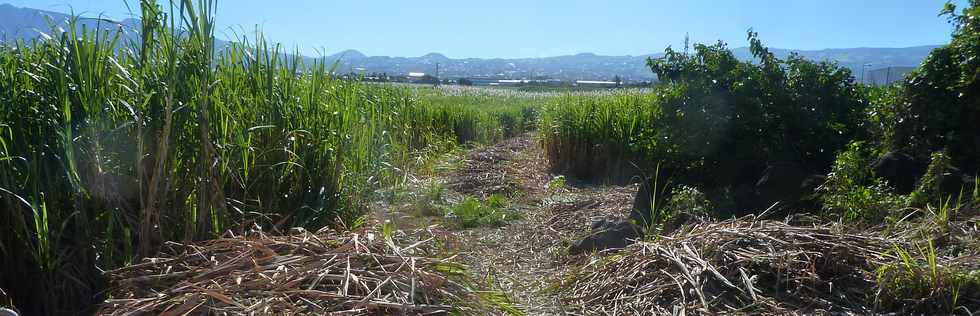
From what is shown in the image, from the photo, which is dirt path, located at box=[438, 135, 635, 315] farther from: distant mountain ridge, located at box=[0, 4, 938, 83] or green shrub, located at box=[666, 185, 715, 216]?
distant mountain ridge, located at box=[0, 4, 938, 83]

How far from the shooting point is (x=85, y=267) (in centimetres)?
364

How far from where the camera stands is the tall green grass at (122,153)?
354cm

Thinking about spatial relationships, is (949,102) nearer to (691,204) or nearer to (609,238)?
(691,204)

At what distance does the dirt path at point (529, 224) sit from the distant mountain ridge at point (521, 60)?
1.50 m

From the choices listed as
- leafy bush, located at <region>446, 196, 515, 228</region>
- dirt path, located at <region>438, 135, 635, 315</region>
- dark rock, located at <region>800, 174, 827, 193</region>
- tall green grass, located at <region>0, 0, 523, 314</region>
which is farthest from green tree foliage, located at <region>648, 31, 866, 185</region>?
tall green grass, located at <region>0, 0, 523, 314</region>

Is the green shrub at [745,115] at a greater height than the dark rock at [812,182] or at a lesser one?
greater

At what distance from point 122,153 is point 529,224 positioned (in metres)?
3.54

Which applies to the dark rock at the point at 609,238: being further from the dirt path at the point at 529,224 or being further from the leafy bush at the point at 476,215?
the leafy bush at the point at 476,215

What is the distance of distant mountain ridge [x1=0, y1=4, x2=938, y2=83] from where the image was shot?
389cm

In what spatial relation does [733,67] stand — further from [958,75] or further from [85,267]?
[85,267]

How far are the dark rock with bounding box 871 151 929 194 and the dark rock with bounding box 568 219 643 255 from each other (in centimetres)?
161

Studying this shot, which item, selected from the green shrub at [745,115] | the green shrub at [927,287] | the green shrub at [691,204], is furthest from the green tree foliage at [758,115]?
the green shrub at [927,287]

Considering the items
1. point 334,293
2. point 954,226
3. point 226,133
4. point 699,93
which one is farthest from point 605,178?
point 334,293

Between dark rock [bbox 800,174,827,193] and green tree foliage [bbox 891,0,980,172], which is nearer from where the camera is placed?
green tree foliage [bbox 891,0,980,172]
